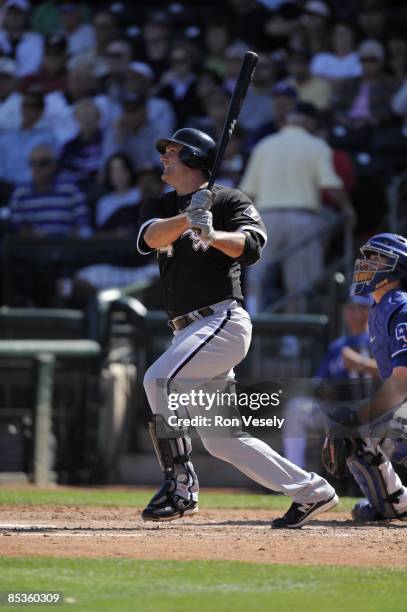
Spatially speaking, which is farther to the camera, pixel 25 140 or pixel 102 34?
pixel 102 34

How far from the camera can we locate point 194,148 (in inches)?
234

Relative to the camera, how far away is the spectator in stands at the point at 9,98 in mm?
14359

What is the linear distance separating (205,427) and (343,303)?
198 inches

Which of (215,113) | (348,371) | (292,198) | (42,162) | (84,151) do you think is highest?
(215,113)

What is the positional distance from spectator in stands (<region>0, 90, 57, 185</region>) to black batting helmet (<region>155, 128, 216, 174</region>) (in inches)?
298

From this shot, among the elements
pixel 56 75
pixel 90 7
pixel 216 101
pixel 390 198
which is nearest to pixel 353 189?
pixel 390 198

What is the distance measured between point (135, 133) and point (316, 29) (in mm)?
2261

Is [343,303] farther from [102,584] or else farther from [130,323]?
[102,584]

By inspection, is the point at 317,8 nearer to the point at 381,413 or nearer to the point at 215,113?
the point at 215,113

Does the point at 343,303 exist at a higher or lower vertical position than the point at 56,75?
lower

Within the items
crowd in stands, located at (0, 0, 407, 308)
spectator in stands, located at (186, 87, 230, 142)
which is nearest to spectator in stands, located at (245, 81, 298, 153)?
crowd in stands, located at (0, 0, 407, 308)

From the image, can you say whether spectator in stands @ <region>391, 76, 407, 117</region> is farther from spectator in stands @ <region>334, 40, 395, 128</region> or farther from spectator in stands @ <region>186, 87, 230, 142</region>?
spectator in stands @ <region>186, 87, 230, 142</region>

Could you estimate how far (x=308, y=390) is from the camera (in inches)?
348

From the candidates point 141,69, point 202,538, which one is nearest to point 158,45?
point 141,69
